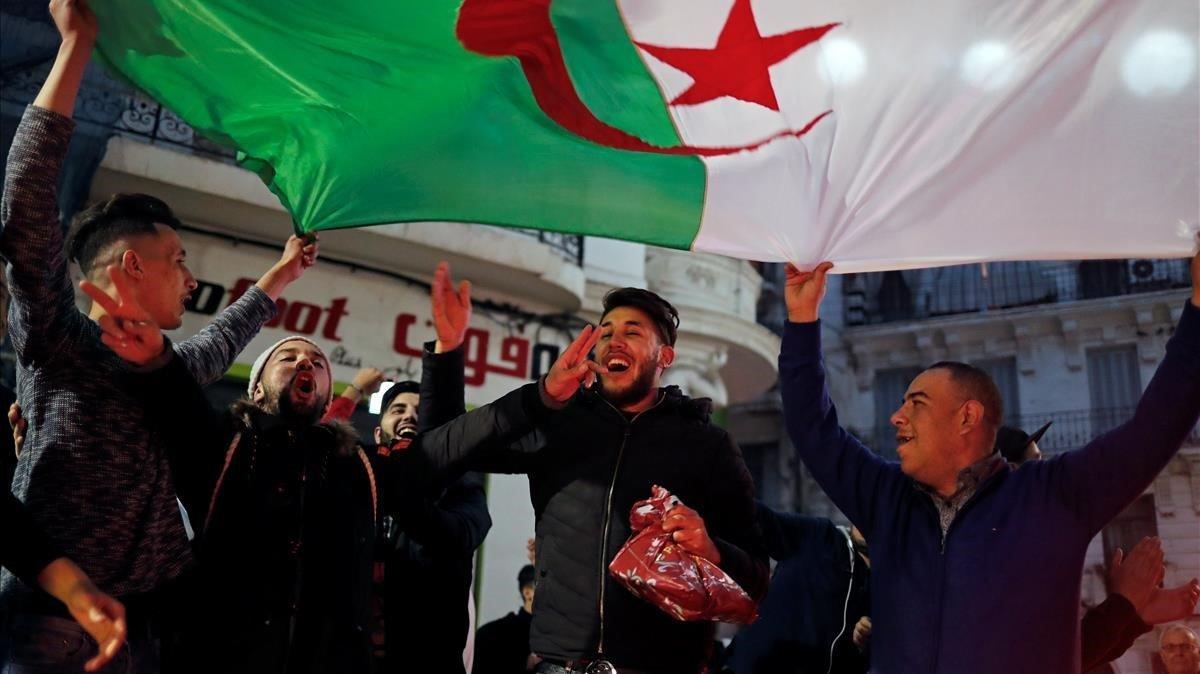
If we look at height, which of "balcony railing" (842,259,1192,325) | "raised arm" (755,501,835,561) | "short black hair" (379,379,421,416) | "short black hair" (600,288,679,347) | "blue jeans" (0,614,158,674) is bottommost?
"blue jeans" (0,614,158,674)

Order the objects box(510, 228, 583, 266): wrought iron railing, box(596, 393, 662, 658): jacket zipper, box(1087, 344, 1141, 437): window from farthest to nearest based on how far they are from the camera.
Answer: box(1087, 344, 1141, 437): window
box(510, 228, 583, 266): wrought iron railing
box(596, 393, 662, 658): jacket zipper

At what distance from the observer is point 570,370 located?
133 inches

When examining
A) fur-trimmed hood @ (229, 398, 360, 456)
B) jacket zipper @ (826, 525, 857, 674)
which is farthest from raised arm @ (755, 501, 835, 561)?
fur-trimmed hood @ (229, 398, 360, 456)

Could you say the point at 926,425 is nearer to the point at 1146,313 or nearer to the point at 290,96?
the point at 290,96

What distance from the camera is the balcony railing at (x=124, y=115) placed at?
340 inches

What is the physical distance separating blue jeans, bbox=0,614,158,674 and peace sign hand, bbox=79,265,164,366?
25.2 inches

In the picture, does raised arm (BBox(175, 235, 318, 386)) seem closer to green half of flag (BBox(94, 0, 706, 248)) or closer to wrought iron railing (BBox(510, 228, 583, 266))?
green half of flag (BBox(94, 0, 706, 248))

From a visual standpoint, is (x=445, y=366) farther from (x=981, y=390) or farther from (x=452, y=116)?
(x=981, y=390)

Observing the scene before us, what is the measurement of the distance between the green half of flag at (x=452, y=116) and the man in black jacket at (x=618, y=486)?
0.50m

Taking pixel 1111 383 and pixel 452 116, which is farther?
pixel 1111 383

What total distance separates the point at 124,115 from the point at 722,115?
7585mm

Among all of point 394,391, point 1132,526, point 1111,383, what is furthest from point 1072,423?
point 394,391

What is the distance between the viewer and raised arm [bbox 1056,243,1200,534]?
10.0 ft

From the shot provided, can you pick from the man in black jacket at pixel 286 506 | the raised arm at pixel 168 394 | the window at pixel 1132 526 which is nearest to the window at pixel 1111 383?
the window at pixel 1132 526
